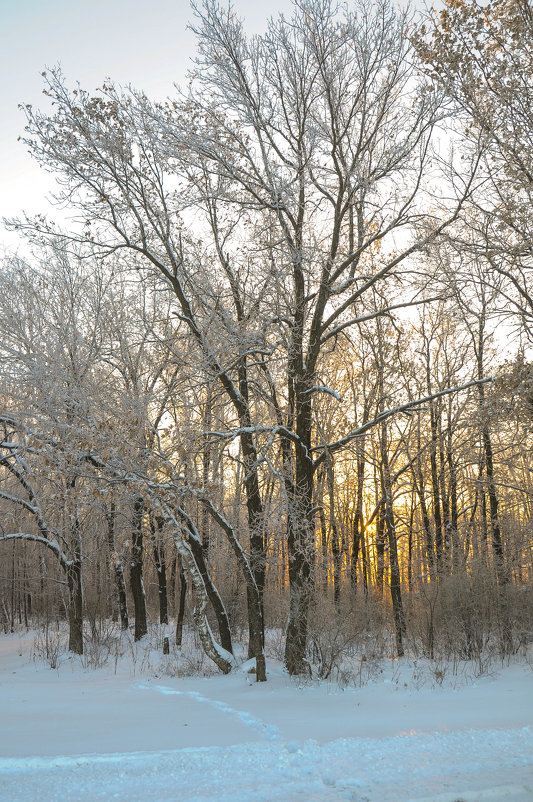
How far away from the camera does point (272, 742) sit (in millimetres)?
→ 7188

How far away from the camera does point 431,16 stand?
1103 centimetres

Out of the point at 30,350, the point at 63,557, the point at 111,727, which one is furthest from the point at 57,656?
the point at 111,727

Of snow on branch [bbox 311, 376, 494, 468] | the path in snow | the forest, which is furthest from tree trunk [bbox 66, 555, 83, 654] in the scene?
the path in snow

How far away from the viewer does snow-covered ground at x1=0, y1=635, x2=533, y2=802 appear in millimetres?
Answer: 5543

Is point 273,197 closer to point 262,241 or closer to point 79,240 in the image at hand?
point 262,241

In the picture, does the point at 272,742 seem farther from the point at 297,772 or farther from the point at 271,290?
the point at 271,290

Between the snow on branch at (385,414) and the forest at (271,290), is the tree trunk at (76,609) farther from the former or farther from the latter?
the snow on branch at (385,414)

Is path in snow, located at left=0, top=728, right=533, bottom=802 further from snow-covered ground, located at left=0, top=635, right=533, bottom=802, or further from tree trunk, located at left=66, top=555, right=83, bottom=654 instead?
tree trunk, located at left=66, top=555, right=83, bottom=654

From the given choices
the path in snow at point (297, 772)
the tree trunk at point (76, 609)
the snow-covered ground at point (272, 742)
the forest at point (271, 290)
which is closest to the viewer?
the path in snow at point (297, 772)

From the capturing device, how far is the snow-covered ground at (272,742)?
5.54 meters

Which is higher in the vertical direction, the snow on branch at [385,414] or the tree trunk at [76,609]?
the snow on branch at [385,414]

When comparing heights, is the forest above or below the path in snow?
above

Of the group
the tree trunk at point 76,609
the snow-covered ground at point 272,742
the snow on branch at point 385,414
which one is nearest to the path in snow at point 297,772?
the snow-covered ground at point 272,742

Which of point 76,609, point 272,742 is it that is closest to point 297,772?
point 272,742
